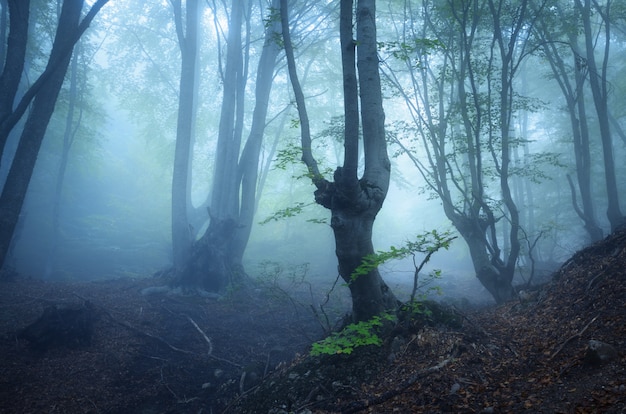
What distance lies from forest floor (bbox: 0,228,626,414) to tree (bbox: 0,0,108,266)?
2.64 metres

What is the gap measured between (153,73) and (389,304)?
75.2ft

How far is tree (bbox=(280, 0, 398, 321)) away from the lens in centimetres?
490

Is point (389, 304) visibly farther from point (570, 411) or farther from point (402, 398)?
point (570, 411)

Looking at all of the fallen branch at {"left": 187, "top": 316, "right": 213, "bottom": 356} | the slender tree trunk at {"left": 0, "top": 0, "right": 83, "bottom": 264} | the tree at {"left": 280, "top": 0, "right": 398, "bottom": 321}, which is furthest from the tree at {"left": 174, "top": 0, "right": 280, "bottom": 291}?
the tree at {"left": 280, "top": 0, "right": 398, "bottom": 321}

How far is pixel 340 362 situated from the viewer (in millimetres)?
4945

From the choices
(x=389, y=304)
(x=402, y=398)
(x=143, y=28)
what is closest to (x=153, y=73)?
(x=143, y=28)

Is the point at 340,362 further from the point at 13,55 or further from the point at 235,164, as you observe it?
the point at 235,164

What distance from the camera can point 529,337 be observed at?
15.8ft

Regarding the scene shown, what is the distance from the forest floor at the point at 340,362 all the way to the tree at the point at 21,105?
2638mm

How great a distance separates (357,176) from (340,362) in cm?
268

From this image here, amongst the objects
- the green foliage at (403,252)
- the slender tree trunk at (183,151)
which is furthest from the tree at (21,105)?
the green foliage at (403,252)

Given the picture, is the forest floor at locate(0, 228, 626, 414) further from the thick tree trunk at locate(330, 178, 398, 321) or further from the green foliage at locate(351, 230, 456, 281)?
the green foliage at locate(351, 230, 456, 281)

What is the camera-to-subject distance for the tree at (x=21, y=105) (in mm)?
6973

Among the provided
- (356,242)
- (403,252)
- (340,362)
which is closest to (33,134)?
(356,242)
